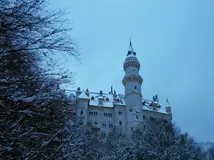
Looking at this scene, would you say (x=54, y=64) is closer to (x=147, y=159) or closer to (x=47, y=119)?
(x=47, y=119)

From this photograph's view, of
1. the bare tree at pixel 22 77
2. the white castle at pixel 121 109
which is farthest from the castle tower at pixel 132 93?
the bare tree at pixel 22 77

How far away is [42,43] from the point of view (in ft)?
17.1

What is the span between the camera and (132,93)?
5612cm

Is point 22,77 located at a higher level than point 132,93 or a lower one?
lower

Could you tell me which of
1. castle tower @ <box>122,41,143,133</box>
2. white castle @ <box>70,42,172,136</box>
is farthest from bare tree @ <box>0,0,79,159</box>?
castle tower @ <box>122,41,143,133</box>

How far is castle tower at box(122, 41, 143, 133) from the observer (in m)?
52.8

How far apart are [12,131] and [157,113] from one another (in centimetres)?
5981

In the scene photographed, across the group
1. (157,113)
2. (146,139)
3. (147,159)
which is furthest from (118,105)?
(147,159)

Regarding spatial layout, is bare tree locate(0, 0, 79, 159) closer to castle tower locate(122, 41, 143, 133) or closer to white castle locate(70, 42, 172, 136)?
white castle locate(70, 42, 172, 136)

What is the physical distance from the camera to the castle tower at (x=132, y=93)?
5281cm

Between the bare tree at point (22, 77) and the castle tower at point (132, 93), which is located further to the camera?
the castle tower at point (132, 93)

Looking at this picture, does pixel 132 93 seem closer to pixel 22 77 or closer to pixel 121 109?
pixel 121 109

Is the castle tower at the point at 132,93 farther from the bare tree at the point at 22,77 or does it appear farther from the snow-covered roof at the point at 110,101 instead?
the bare tree at the point at 22,77

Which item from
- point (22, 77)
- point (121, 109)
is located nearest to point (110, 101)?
point (121, 109)
